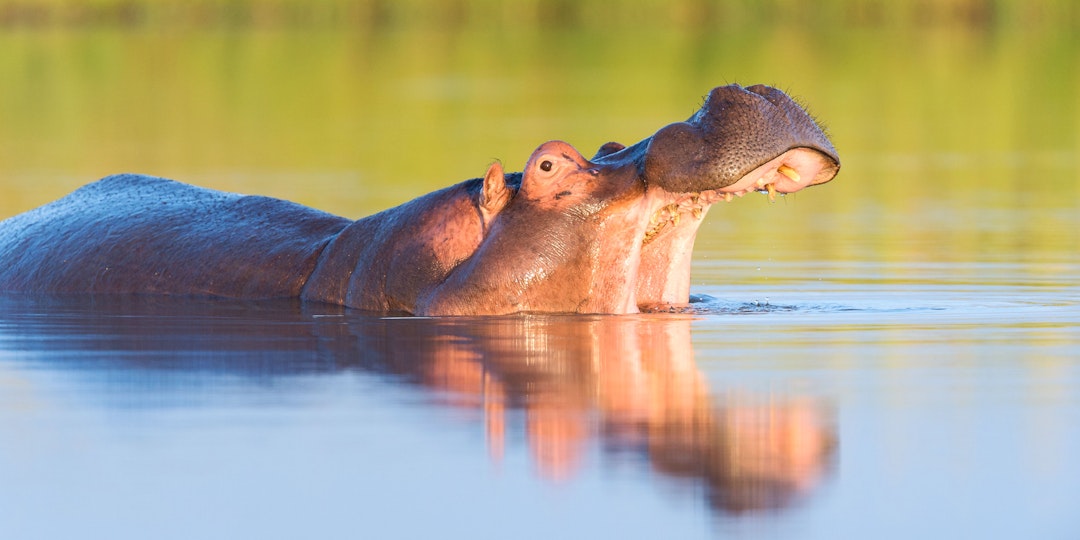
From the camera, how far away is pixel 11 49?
4169 cm

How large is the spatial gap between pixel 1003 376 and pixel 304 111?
2225 cm

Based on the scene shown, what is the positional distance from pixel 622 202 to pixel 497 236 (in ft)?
1.82

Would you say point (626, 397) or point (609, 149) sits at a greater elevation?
point (609, 149)

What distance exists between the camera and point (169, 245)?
9.67 metres

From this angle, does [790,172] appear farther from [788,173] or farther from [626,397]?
[626,397]

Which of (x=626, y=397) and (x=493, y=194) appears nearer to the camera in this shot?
(x=626, y=397)

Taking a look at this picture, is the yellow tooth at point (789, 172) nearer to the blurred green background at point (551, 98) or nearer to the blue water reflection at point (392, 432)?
the blue water reflection at point (392, 432)

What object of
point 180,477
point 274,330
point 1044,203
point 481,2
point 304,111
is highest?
point 481,2

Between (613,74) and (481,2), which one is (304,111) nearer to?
(613,74)

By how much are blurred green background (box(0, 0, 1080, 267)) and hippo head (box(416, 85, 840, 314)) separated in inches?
125

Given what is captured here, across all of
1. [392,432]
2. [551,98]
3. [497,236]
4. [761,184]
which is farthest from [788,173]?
[551,98]

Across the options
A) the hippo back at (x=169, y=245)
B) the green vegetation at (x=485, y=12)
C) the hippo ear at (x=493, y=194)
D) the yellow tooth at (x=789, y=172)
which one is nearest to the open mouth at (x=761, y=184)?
the yellow tooth at (x=789, y=172)

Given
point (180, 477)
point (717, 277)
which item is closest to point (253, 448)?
point (180, 477)

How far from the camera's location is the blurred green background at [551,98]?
50.1ft
